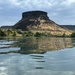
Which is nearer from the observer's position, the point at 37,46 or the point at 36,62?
the point at 36,62

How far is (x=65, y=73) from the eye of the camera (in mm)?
15383

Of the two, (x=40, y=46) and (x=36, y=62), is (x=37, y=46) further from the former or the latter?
(x=36, y=62)

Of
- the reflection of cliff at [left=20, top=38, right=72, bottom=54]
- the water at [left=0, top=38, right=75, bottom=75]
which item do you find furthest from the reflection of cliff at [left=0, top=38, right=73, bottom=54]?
the water at [left=0, top=38, right=75, bottom=75]

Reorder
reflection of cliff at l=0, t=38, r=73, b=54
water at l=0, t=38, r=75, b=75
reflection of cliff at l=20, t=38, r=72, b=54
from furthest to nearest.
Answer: reflection of cliff at l=20, t=38, r=72, b=54 < reflection of cliff at l=0, t=38, r=73, b=54 < water at l=0, t=38, r=75, b=75

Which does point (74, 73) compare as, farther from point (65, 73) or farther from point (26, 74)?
point (26, 74)

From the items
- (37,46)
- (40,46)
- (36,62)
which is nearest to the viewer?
(36,62)

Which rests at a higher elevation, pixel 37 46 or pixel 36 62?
pixel 37 46

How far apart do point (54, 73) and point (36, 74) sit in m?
1.26

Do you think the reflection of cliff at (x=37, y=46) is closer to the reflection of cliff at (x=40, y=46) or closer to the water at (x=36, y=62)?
the reflection of cliff at (x=40, y=46)

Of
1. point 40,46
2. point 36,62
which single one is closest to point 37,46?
point 40,46

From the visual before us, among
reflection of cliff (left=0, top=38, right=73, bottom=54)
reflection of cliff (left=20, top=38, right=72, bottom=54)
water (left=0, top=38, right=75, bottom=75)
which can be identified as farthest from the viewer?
reflection of cliff (left=20, top=38, right=72, bottom=54)

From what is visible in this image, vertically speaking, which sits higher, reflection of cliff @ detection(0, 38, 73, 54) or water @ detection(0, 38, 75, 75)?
reflection of cliff @ detection(0, 38, 73, 54)

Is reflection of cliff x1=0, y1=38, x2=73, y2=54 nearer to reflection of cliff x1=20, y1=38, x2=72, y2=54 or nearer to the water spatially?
reflection of cliff x1=20, y1=38, x2=72, y2=54

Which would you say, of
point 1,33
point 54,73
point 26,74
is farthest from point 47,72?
point 1,33
